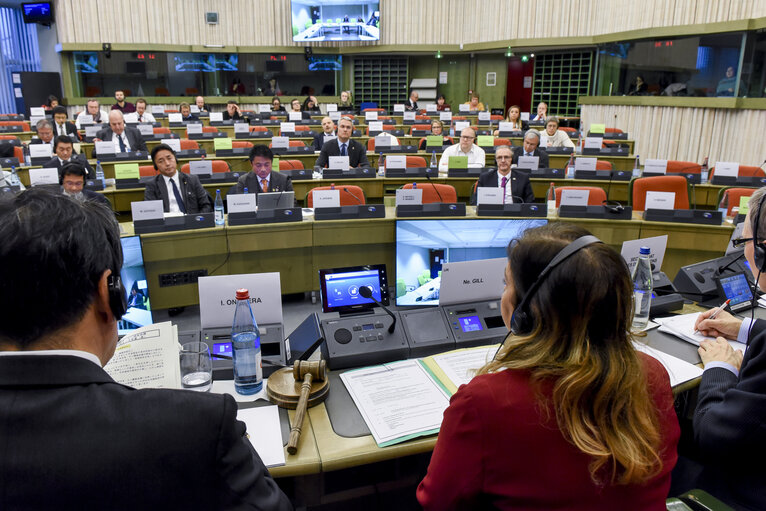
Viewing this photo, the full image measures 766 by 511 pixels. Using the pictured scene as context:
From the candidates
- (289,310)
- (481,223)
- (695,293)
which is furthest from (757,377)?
(289,310)

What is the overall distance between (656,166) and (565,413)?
5.85 meters

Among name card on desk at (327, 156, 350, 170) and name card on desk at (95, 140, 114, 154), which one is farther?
name card on desk at (95, 140, 114, 154)

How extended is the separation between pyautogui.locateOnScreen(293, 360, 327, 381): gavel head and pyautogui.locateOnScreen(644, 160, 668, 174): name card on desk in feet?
17.9

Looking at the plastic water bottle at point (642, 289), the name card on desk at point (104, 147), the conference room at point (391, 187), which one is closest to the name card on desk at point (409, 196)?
the conference room at point (391, 187)

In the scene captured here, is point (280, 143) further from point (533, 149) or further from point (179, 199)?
point (533, 149)

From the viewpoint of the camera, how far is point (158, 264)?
3.94 metres

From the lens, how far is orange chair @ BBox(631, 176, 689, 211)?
4.91 metres

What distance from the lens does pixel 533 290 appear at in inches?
44.8

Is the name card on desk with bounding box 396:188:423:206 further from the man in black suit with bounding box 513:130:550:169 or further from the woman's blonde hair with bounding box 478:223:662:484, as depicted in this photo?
A: the woman's blonde hair with bounding box 478:223:662:484

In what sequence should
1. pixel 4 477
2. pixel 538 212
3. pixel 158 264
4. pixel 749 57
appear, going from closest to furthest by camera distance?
pixel 4 477 → pixel 158 264 → pixel 538 212 → pixel 749 57

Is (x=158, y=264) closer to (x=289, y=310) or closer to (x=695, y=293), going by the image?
(x=289, y=310)

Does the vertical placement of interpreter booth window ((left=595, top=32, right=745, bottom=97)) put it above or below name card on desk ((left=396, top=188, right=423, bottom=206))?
above

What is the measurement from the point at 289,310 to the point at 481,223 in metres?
1.65

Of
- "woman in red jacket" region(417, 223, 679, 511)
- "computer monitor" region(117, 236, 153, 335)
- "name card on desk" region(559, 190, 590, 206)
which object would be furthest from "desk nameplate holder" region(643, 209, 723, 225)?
"computer monitor" region(117, 236, 153, 335)
